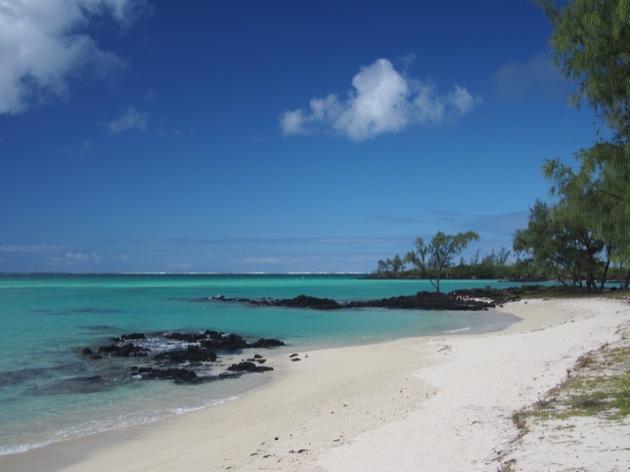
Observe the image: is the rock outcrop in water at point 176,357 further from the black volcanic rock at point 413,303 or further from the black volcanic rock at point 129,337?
the black volcanic rock at point 413,303

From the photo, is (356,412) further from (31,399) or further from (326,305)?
(326,305)

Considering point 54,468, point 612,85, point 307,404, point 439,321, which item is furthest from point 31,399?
point 439,321

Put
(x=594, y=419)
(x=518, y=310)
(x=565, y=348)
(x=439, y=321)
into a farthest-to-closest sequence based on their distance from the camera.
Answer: (x=518, y=310) → (x=439, y=321) → (x=565, y=348) → (x=594, y=419)

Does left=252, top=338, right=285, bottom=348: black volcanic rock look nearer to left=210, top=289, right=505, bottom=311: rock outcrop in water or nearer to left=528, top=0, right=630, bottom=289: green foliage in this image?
left=528, top=0, right=630, bottom=289: green foliage

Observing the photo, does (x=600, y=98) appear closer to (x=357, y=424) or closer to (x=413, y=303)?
(x=357, y=424)

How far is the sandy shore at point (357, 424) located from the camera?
8.15 metres

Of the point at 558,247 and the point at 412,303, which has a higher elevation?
the point at 558,247

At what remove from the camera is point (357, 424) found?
1057 cm

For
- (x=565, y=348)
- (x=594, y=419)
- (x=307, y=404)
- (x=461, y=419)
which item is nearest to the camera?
(x=594, y=419)

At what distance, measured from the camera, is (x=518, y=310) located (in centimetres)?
4475

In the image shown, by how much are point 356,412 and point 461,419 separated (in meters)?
2.82

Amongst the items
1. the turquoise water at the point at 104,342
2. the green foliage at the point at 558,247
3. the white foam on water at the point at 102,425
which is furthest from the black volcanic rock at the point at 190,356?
the green foliage at the point at 558,247

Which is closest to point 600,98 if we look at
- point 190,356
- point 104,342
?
point 190,356

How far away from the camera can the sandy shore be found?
815 cm
